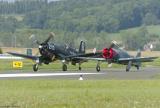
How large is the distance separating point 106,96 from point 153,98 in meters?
1.78

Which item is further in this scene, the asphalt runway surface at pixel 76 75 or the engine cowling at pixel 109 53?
the engine cowling at pixel 109 53

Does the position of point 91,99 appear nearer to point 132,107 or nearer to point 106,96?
point 106,96

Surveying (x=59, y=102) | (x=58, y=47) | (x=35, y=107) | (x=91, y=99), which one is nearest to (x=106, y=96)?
(x=91, y=99)

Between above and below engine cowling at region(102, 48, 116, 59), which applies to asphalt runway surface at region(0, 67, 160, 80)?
below

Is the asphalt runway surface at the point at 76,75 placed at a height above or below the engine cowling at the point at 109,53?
below

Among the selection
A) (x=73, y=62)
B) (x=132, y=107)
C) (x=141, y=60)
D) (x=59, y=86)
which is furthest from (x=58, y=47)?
(x=132, y=107)

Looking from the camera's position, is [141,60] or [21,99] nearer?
[21,99]

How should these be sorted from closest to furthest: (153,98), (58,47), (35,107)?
(35,107) < (153,98) < (58,47)

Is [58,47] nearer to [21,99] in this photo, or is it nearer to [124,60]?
[124,60]

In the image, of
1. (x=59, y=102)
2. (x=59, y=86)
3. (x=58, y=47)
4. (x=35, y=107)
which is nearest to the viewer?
(x=35, y=107)

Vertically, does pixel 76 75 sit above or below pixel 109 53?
below

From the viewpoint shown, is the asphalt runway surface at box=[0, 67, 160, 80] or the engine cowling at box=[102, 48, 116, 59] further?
the engine cowling at box=[102, 48, 116, 59]

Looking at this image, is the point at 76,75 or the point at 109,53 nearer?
the point at 76,75

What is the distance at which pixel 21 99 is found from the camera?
68.7 ft
